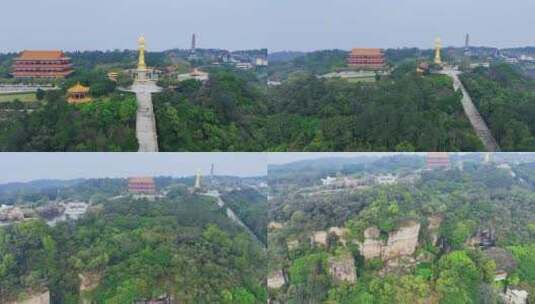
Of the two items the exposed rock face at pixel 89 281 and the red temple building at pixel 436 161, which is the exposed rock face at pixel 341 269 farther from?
the exposed rock face at pixel 89 281

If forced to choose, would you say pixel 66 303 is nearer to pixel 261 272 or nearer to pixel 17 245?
pixel 17 245

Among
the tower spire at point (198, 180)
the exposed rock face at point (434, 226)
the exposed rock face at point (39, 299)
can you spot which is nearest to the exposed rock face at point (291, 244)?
the tower spire at point (198, 180)

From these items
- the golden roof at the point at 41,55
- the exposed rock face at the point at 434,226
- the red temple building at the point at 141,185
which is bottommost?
the exposed rock face at the point at 434,226

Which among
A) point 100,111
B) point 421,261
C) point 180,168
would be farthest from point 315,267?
point 100,111

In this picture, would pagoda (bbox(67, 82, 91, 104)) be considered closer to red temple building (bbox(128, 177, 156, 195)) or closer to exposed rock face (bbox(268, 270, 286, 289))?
red temple building (bbox(128, 177, 156, 195))

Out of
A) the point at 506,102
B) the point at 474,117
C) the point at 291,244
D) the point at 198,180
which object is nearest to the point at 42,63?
the point at 198,180

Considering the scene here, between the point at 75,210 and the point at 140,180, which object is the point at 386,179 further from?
the point at 75,210

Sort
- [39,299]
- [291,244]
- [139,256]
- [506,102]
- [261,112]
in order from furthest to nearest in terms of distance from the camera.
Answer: [506,102] → [261,112] → [291,244] → [139,256] → [39,299]
